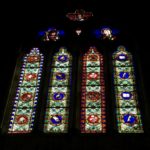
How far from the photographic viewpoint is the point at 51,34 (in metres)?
11.4

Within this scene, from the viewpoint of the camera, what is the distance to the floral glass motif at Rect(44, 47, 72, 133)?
9.00 m

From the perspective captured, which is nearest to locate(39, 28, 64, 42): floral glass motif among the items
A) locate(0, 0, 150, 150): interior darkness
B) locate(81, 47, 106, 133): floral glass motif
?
locate(0, 0, 150, 150): interior darkness

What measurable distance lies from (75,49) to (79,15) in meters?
1.50

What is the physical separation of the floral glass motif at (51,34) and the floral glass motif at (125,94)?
65.2 inches

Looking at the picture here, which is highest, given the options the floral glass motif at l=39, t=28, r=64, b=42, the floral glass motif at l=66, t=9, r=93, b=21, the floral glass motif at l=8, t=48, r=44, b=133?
the floral glass motif at l=66, t=9, r=93, b=21

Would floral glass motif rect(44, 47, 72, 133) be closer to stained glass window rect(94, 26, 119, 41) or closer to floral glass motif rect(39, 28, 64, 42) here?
floral glass motif rect(39, 28, 64, 42)

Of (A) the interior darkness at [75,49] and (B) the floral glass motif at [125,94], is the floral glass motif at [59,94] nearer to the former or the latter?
(A) the interior darkness at [75,49]

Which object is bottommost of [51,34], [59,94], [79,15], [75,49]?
[59,94]

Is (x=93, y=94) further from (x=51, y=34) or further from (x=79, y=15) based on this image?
(x=79, y=15)

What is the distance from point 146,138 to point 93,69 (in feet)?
7.99

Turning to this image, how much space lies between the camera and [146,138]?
8320mm

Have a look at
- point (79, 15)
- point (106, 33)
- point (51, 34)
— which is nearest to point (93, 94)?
point (106, 33)

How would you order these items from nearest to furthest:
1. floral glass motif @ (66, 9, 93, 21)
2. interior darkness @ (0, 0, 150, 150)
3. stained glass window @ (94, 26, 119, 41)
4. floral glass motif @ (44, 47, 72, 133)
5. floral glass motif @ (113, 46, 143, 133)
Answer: interior darkness @ (0, 0, 150, 150)
floral glass motif @ (113, 46, 143, 133)
floral glass motif @ (44, 47, 72, 133)
stained glass window @ (94, 26, 119, 41)
floral glass motif @ (66, 9, 93, 21)

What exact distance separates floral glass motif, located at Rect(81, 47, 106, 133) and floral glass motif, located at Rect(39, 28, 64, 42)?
1068 millimetres
